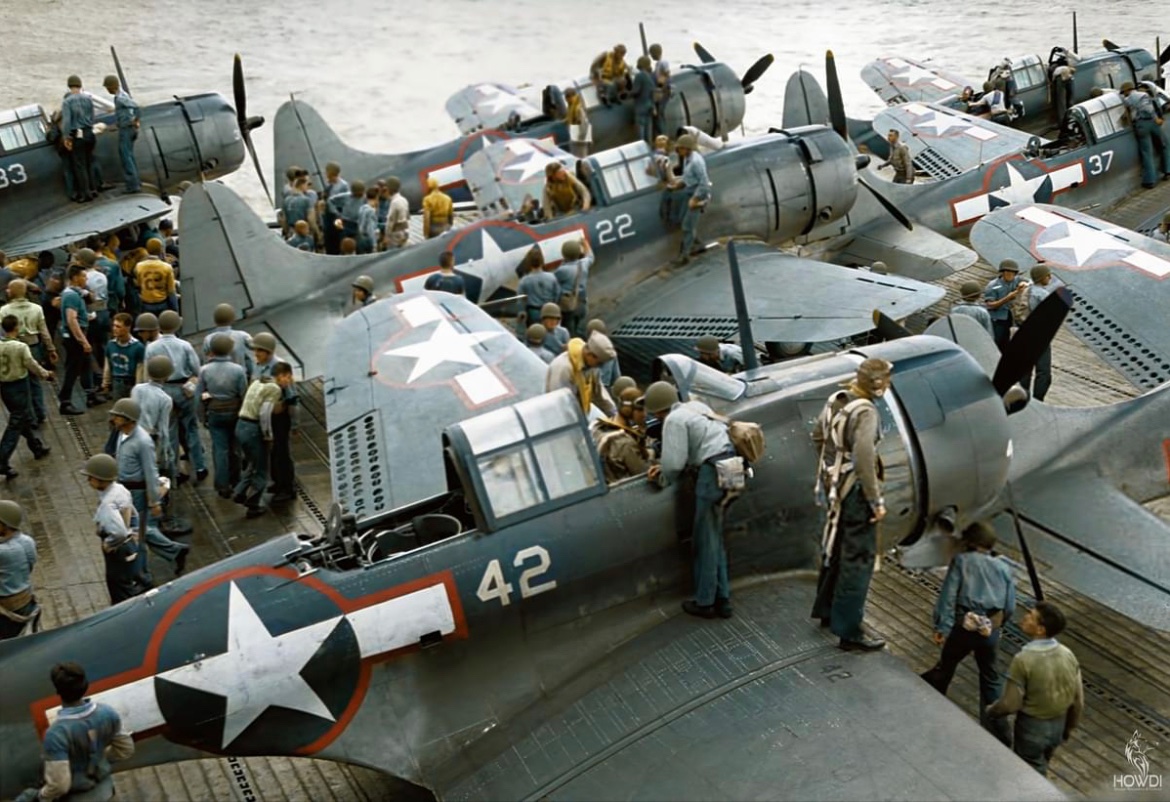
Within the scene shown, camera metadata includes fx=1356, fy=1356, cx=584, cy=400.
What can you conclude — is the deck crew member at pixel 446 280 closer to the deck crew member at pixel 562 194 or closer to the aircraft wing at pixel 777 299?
the deck crew member at pixel 562 194

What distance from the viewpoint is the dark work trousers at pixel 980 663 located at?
6593 millimetres

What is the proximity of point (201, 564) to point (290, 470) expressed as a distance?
108 cm

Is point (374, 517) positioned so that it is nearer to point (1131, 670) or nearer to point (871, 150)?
point (1131, 670)

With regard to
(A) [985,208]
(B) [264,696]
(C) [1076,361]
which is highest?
(B) [264,696]

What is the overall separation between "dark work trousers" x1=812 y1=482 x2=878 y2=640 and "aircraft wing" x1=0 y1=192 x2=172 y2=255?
375 inches

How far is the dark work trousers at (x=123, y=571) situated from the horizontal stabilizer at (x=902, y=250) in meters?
8.03

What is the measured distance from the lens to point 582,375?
327 inches

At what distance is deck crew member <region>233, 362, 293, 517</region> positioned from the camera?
9133mm

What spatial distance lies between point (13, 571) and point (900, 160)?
445 inches

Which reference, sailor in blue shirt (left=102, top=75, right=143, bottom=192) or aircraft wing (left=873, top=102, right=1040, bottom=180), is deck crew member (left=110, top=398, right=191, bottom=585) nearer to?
sailor in blue shirt (left=102, top=75, right=143, bottom=192)

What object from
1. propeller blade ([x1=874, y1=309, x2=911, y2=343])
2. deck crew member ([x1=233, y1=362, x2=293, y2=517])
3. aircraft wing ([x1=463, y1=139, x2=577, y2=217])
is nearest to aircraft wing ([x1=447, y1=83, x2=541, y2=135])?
aircraft wing ([x1=463, y1=139, x2=577, y2=217])

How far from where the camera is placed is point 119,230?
1398 cm

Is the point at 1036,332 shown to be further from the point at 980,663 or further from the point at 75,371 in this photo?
the point at 75,371

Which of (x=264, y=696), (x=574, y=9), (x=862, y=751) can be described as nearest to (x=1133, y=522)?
(x=862, y=751)
